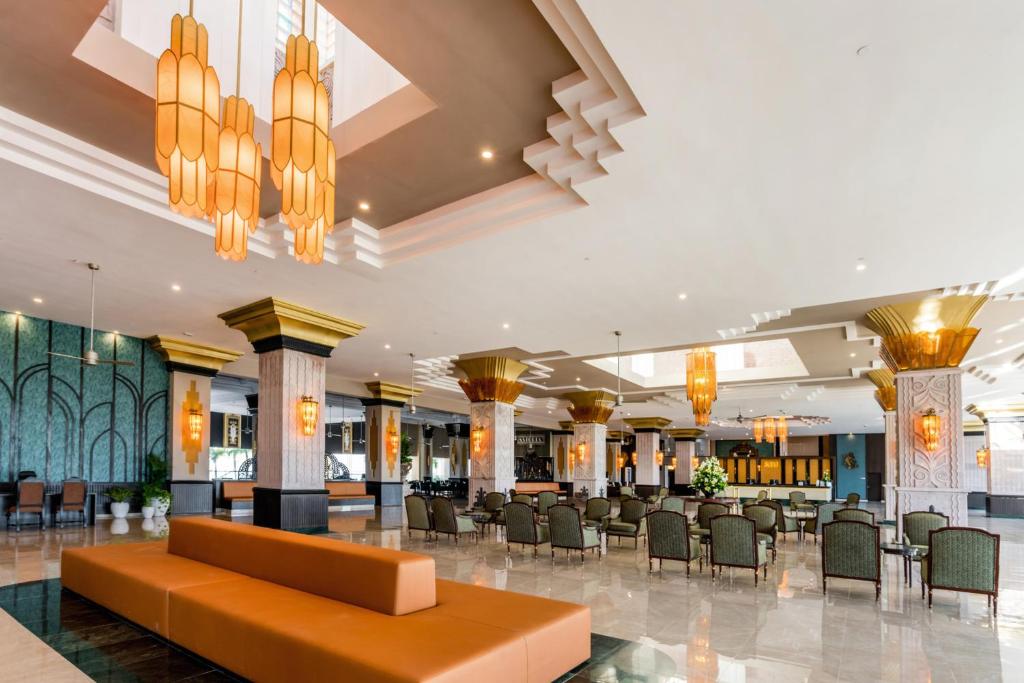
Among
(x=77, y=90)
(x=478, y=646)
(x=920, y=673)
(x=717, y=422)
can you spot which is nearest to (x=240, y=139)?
(x=77, y=90)

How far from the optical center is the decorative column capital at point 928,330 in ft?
30.6

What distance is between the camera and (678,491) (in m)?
28.0

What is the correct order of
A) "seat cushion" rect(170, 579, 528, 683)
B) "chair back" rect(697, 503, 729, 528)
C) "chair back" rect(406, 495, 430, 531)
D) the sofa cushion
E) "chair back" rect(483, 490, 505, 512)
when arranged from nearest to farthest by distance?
"seat cushion" rect(170, 579, 528, 683) → the sofa cushion → "chair back" rect(697, 503, 729, 528) → "chair back" rect(406, 495, 430, 531) → "chair back" rect(483, 490, 505, 512)

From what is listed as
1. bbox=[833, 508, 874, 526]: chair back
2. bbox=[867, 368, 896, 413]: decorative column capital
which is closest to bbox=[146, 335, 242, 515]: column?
bbox=[833, 508, 874, 526]: chair back

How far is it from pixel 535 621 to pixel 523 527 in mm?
6016

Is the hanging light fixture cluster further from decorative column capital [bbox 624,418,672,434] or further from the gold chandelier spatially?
decorative column capital [bbox 624,418,672,434]

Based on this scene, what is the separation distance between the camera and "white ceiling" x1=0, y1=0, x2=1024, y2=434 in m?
3.54

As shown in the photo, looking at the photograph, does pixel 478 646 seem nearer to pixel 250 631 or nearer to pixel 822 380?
pixel 250 631

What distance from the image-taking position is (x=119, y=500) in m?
12.1

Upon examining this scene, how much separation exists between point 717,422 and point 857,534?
66.2 feet

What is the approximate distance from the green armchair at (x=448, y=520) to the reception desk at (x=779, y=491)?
55.7ft

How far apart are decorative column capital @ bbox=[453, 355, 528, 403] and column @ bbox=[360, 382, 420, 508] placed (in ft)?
13.0

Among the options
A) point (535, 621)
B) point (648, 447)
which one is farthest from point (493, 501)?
point (648, 447)

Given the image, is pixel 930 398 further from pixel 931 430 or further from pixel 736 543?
pixel 736 543
